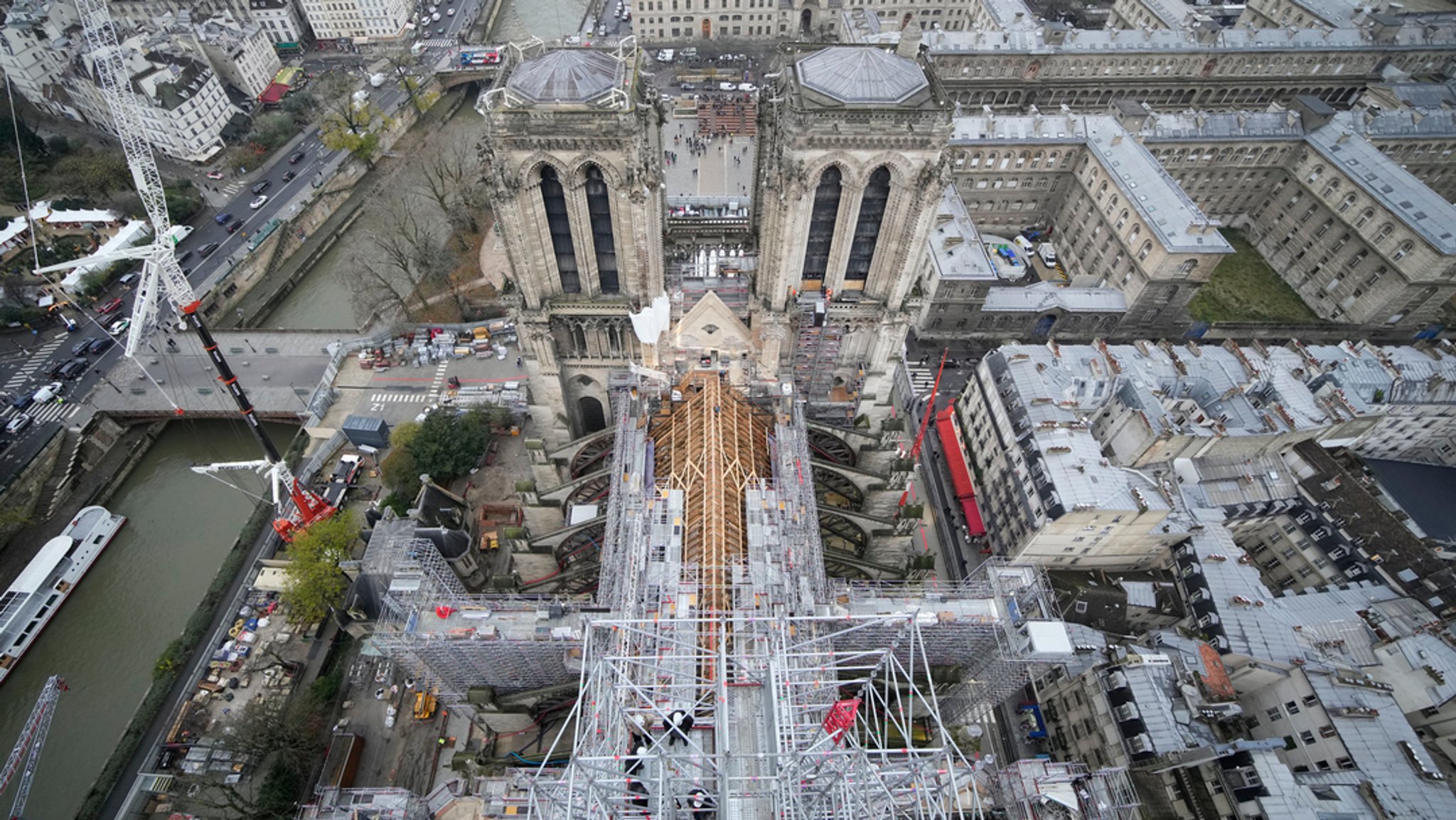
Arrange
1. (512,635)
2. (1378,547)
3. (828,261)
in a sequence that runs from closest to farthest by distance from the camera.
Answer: (512,635) < (828,261) < (1378,547)

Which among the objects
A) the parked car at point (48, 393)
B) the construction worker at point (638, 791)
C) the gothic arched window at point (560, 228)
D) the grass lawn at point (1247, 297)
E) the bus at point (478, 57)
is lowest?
the construction worker at point (638, 791)

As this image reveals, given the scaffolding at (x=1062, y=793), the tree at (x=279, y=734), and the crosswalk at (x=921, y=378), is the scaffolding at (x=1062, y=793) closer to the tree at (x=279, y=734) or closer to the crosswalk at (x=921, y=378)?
the crosswalk at (x=921, y=378)

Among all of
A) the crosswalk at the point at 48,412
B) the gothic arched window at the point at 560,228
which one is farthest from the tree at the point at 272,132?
the gothic arched window at the point at 560,228

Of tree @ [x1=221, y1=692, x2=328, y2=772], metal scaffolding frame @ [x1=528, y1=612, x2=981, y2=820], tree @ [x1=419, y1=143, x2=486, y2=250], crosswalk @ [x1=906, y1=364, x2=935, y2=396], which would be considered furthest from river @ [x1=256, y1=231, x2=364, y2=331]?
metal scaffolding frame @ [x1=528, y1=612, x2=981, y2=820]

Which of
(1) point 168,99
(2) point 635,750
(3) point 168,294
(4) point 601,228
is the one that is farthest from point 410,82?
(2) point 635,750

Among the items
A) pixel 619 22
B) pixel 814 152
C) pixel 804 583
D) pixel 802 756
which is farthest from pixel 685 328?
pixel 619 22

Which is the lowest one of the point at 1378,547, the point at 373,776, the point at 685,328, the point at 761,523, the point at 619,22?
the point at 373,776

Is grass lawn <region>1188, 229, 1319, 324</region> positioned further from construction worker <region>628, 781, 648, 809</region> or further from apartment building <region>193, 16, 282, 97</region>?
apartment building <region>193, 16, 282, 97</region>

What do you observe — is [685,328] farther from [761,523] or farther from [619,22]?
[619,22]
